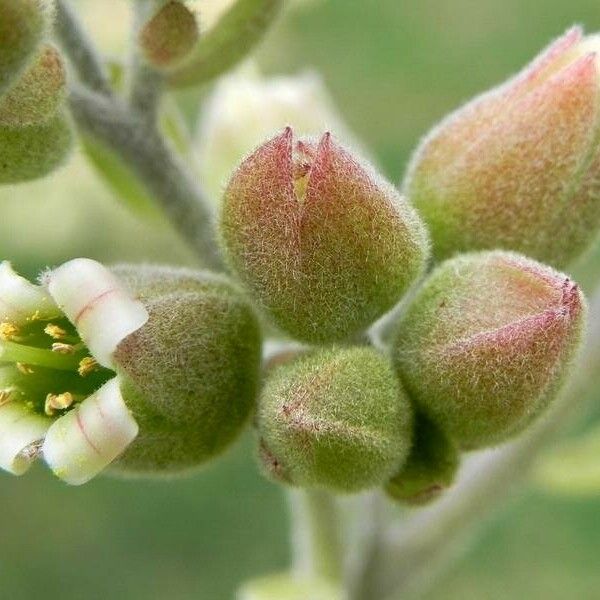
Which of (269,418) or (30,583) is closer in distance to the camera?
(269,418)

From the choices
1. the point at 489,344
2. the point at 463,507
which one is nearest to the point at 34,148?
the point at 489,344

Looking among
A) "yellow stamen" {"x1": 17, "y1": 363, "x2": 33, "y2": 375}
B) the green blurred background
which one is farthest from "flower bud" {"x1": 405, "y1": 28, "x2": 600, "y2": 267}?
the green blurred background

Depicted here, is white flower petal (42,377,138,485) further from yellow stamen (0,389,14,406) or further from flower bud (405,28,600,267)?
flower bud (405,28,600,267)

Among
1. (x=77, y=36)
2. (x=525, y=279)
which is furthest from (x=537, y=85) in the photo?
(x=77, y=36)

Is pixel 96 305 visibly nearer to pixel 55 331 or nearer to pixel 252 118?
pixel 55 331

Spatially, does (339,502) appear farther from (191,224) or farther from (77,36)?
(77,36)
